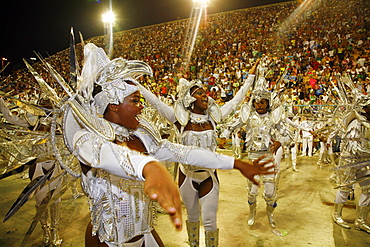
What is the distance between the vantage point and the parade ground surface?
4121mm

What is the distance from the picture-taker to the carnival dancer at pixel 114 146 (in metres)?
1.59

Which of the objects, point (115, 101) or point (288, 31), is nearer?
point (115, 101)

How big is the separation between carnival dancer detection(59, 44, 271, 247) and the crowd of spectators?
7.53 meters

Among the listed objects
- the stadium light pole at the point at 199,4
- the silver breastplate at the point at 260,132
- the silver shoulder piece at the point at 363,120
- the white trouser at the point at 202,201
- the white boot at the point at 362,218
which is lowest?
the white boot at the point at 362,218

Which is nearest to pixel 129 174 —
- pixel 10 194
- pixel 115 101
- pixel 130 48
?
pixel 115 101

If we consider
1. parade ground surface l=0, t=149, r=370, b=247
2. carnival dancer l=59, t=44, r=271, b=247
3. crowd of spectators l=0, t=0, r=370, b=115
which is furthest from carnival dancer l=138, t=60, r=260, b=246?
crowd of spectators l=0, t=0, r=370, b=115

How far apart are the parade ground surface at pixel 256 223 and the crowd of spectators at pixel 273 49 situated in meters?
4.40

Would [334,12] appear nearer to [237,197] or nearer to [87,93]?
[237,197]

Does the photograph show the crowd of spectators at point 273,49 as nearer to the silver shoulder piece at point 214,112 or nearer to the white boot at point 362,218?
the white boot at point 362,218

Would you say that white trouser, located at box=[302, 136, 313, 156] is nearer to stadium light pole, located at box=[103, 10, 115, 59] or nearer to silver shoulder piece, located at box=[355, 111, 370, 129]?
silver shoulder piece, located at box=[355, 111, 370, 129]

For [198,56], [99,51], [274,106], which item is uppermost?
[198,56]

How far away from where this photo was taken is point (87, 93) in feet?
5.77

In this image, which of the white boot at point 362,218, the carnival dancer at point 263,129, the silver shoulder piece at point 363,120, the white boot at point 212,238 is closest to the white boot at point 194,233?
the white boot at point 212,238

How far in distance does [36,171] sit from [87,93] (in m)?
2.85
